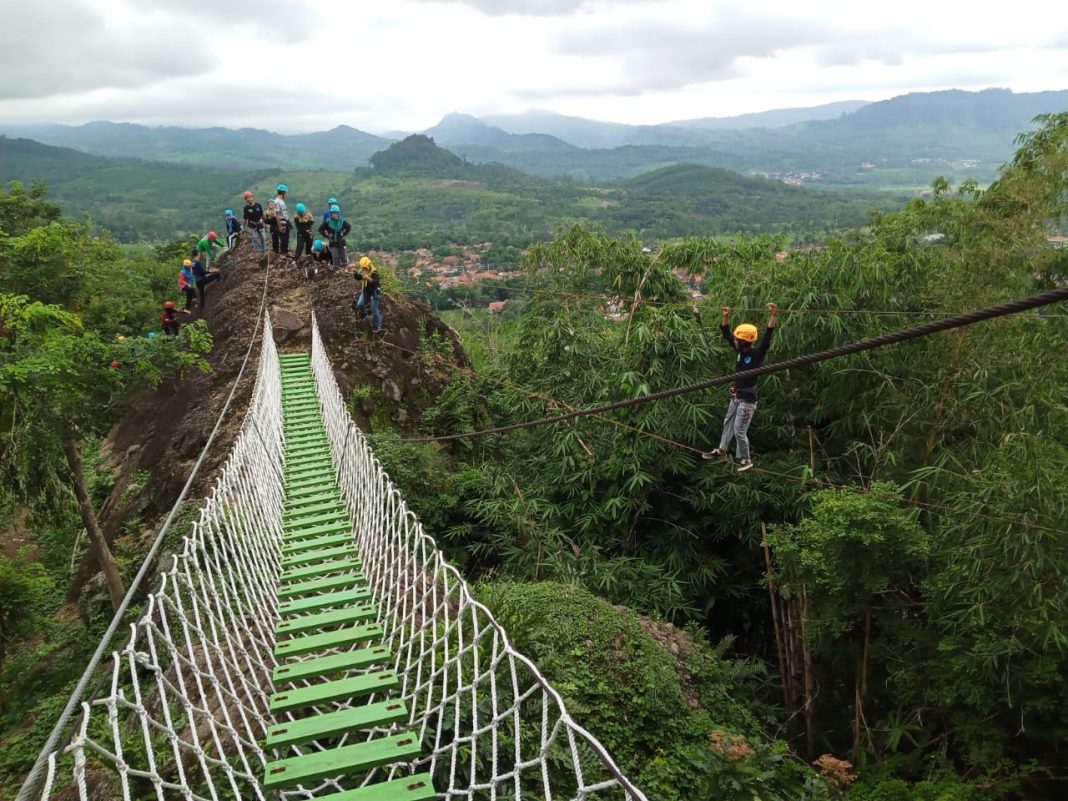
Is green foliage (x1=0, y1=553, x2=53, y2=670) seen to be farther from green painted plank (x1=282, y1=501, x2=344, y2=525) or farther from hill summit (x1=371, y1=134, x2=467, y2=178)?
hill summit (x1=371, y1=134, x2=467, y2=178)

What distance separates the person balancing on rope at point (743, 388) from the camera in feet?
16.0

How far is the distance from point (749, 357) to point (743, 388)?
0.36 metres

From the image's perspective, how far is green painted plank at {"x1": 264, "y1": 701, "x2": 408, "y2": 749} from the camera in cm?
246

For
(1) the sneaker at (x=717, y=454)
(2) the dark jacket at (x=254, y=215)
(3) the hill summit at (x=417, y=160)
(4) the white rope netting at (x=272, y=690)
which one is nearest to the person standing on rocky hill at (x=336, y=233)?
(2) the dark jacket at (x=254, y=215)

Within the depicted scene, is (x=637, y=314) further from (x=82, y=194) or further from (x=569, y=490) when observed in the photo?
(x=82, y=194)

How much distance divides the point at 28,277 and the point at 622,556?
26.1ft

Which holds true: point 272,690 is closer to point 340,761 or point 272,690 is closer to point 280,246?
point 340,761

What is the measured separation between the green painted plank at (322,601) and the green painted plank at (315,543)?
63 cm

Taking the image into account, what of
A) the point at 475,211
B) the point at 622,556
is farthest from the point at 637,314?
the point at 475,211

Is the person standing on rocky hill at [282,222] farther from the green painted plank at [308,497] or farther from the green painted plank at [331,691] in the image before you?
the green painted plank at [331,691]

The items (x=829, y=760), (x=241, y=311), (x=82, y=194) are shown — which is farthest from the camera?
(x=82, y=194)

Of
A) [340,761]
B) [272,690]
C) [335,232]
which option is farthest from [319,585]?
[335,232]

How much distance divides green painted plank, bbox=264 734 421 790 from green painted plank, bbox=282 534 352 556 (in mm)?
2047

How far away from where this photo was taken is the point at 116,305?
11688 mm
